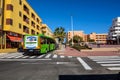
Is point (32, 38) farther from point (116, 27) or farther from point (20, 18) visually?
point (116, 27)

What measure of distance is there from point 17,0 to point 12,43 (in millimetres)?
9651

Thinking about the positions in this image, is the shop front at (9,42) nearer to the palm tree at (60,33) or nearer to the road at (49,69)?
the road at (49,69)

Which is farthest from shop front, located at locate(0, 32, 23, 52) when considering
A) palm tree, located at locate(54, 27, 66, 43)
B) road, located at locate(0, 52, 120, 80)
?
palm tree, located at locate(54, 27, 66, 43)

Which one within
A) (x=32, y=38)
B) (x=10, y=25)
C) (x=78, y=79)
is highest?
(x=10, y=25)

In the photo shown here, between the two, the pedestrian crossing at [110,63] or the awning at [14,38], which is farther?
the awning at [14,38]

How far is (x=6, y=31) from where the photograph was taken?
40.8 m

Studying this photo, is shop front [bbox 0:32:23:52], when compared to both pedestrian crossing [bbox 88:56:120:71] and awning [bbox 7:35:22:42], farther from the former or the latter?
pedestrian crossing [bbox 88:56:120:71]

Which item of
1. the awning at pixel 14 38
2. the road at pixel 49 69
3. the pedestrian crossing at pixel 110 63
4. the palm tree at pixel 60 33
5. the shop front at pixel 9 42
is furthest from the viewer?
the palm tree at pixel 60 33

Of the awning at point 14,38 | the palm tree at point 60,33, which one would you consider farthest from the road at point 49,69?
the palm tree at point 60,33

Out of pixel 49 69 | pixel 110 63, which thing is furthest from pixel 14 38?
pixel 49 69

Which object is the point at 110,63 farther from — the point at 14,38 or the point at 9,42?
the point at 14,38

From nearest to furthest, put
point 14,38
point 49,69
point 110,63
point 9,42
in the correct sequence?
1. point 49,69
2. point 110,63
3. point 9,42
4. point 14,38

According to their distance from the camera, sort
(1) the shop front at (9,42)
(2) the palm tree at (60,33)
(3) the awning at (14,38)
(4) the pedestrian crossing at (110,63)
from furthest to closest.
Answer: (2) the palm tree at (60,33)
(3) the awning at (14,38)
(1) the shop front at (9,42)
(4) the pedestrian crossing at (110,63)

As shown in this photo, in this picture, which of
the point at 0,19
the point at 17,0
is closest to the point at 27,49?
the point at 0,19
